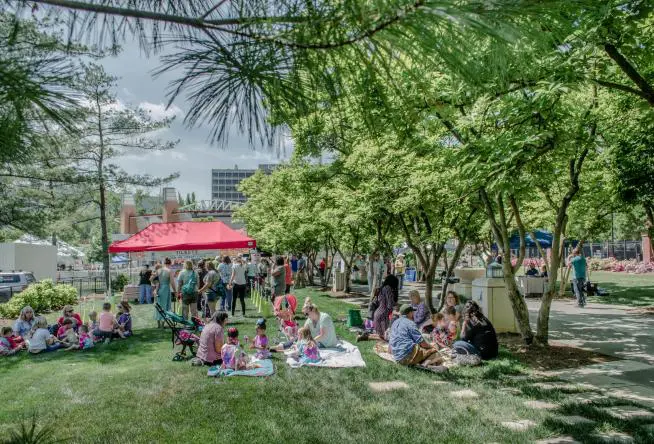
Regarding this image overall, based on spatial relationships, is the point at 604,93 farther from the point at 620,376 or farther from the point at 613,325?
the point at 613,325

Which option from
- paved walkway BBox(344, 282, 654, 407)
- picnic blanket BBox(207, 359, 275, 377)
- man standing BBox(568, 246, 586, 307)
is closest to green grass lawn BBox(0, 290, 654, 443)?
picnic blanket BBox(207, 359, 275, 377)

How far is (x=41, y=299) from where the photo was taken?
18.2 metres

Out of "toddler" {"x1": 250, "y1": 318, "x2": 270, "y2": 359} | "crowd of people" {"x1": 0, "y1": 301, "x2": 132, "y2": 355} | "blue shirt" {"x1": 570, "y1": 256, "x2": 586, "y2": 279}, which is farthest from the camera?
"blue shirt" {"x1": 570, "y1": 256, "x2": 586, "y2": 279}

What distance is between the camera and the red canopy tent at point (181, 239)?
14.8m

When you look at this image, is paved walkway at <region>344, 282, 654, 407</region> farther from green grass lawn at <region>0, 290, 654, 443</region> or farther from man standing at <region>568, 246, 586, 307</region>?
green grass lawn at <region>0, 290, 654, 443</region>

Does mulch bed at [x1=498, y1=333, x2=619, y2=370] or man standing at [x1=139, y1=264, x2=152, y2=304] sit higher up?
man standing at [x1=139, y1=264, x2=152, y2=304]

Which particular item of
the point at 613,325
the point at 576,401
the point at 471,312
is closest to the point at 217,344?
the point at 471,312

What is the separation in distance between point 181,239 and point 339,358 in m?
8.07

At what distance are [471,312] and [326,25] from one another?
7700mm

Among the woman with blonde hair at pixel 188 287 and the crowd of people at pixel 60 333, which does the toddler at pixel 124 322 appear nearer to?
the crowd of people at pixel 60 333

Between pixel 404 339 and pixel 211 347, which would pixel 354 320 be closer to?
pixel 404 339

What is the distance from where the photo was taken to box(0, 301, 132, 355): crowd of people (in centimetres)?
1045

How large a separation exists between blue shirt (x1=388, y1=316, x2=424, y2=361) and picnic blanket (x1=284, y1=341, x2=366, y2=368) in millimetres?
635

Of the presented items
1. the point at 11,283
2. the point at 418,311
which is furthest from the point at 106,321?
the point at 11,283
